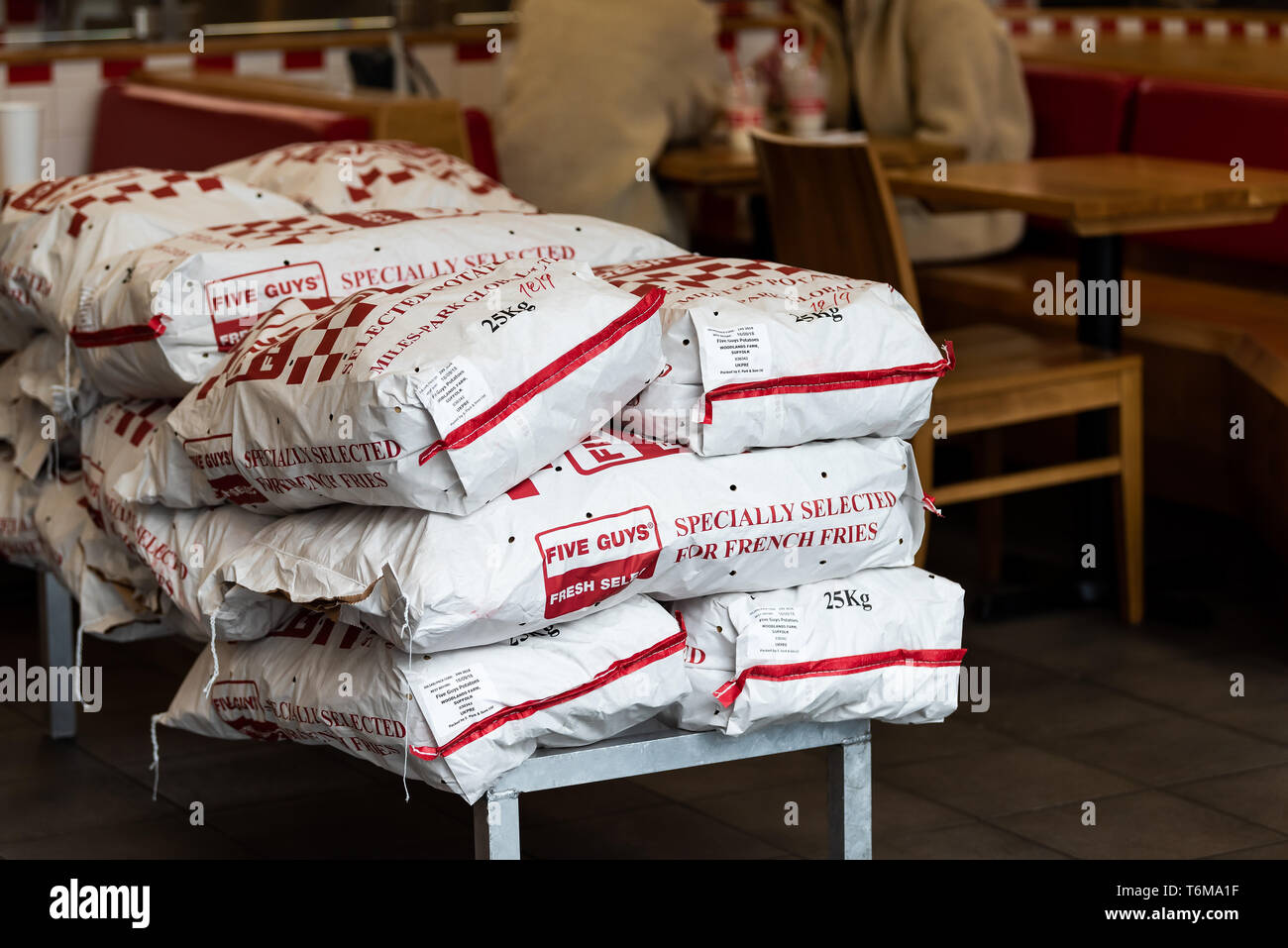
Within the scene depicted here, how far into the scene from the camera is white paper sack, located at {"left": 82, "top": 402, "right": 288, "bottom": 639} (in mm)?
2090

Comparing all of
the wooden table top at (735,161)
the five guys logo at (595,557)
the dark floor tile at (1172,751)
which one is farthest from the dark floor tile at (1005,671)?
the five guys logo at (595,557)

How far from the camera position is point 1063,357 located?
356cm

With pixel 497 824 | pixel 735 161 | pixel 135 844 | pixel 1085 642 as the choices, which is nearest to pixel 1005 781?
pixel 1085 642

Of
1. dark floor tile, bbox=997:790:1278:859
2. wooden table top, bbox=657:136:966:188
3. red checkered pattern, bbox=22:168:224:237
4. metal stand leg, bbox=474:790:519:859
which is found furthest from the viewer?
wooden table top, bbox=657:136:966:188

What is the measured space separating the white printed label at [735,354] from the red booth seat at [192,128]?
2.17 meters

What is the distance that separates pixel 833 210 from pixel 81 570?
158cm

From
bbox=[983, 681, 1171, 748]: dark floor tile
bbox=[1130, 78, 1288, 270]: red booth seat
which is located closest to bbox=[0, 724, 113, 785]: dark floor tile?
bbox=[983, 681, 1171, 748]: dark floor tile

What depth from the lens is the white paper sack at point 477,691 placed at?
185 cm

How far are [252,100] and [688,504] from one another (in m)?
2.84

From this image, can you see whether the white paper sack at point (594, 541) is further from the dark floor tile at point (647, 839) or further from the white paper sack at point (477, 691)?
the dark floor tile at point (647, 839)

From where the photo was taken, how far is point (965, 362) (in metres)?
3.57

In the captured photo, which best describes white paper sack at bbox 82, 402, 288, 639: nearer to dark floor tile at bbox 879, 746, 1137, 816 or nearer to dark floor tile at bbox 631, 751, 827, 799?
dark floor tile at bbox 631, 751, 827, 799

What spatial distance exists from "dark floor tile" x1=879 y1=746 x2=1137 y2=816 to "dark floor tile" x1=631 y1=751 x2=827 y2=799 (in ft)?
0.42
